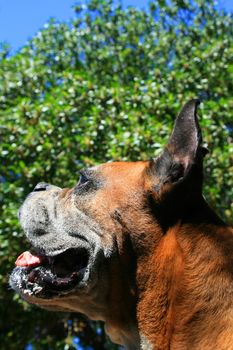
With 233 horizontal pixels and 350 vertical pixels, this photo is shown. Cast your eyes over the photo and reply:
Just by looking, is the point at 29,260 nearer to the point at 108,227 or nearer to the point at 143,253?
the point at 108,227

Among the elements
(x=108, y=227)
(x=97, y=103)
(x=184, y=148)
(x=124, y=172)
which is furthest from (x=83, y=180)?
(x=97, y=103)

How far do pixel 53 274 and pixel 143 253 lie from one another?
2.16 feet

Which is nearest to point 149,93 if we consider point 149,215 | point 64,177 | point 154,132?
point 154,132

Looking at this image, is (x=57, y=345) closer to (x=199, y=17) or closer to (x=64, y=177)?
(x=64, y=177)

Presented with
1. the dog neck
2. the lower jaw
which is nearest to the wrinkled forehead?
the dog neck

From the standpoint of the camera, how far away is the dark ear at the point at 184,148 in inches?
163

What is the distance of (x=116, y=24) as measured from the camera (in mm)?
12727

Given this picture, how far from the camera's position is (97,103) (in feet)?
31.4

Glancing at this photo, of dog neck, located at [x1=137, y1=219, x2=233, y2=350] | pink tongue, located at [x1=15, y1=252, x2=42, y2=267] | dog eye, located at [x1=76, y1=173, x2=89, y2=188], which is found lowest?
dog neck, located at [x1=137, y1=219, x2=233, y2=350]

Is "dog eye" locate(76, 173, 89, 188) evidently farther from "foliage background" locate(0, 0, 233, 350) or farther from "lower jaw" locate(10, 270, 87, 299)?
"foliage background" locate(0, 0, 233, 350)

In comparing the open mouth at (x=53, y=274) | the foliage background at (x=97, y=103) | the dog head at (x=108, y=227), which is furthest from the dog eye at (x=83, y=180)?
the foliage background at (x=97, y=103)

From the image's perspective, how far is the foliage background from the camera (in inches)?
346

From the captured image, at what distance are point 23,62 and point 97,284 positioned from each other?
23.0 feet

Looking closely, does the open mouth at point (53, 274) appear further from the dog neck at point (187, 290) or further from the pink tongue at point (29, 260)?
the dog neck at point (187, 290)
